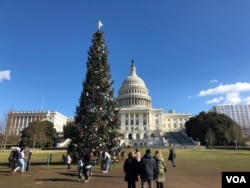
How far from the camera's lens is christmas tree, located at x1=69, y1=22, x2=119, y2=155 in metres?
28.2

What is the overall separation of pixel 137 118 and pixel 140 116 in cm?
205

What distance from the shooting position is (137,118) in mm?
154500

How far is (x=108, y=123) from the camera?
2995 cm

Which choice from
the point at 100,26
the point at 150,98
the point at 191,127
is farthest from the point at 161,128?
the point at 100,26

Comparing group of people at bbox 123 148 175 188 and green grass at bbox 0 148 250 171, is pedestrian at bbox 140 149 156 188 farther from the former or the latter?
green grass at bbox 0 148 250 171

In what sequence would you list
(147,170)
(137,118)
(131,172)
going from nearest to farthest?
(147,170) → (131,172) → (137,118)

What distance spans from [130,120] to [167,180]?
135m

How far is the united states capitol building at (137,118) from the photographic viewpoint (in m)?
151

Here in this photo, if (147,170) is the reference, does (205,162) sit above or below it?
above
